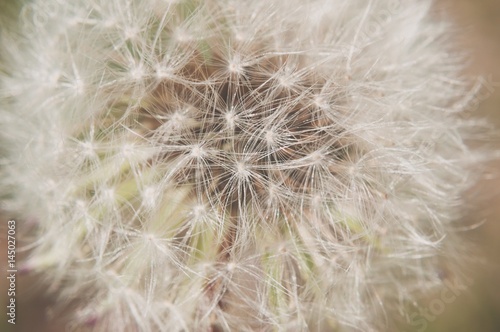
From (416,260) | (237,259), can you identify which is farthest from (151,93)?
(416,260)

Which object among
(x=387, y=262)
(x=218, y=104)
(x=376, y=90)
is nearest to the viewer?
(x=218, y=104)

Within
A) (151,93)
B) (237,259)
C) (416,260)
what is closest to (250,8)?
(151,93)

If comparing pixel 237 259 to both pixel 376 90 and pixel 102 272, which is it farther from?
pixel 376 90

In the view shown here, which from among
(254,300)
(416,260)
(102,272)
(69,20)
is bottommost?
(416,260)

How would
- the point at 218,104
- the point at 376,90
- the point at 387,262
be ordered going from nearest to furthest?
the point at 218,104
the point at 376,90
the point at 387,262

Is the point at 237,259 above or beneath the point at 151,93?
beneath

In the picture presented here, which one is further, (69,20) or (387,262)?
(387,262)

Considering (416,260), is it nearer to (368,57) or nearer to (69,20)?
(368,57)
